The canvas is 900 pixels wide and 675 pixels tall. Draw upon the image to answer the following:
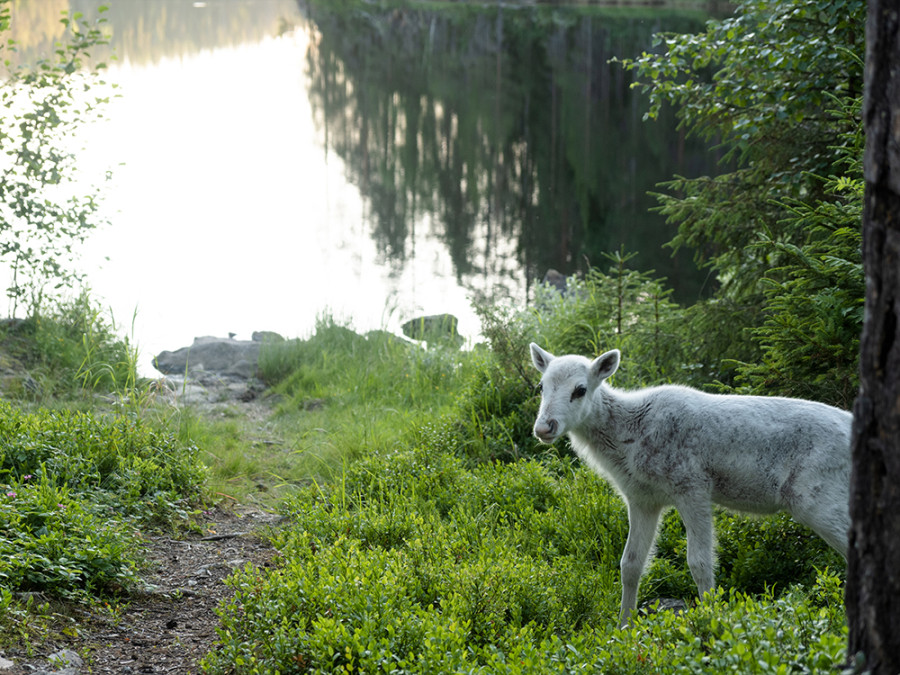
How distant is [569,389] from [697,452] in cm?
95

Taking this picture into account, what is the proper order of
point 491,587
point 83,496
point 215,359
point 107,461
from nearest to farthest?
point 491,587, point 83,496, point 107,461, point 215,359

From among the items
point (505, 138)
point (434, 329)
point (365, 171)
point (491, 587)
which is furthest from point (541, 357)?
point (505, 138)

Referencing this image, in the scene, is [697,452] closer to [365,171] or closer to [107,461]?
[107,461]

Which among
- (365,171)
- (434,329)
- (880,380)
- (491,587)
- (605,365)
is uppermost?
(880,380)

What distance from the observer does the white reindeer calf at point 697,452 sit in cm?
505

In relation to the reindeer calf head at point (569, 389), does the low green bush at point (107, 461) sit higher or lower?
lower

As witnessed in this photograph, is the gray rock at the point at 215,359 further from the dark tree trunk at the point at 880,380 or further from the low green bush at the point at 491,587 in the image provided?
the dark tree trunk at the point at 880,380

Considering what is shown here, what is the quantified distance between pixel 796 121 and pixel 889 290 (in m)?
5.98

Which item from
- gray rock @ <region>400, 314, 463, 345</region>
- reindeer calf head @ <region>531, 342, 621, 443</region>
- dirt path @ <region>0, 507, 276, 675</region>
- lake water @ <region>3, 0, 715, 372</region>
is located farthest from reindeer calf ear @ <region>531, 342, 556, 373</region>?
lake water @ <region>3, 0, 715, 372</region>

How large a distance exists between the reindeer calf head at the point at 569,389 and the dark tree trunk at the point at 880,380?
96.1 inches

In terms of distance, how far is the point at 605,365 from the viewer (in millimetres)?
5918

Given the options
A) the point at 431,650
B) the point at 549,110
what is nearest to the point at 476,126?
the point at 549,110

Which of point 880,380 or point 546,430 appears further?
point 546,430

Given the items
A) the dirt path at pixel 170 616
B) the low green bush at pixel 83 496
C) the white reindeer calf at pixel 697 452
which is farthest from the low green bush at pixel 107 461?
the white reindeer calf at pixel 697 452
